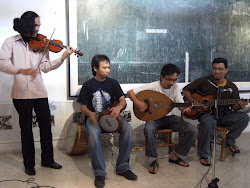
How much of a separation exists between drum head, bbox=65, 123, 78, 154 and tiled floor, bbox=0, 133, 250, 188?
3.9 inches

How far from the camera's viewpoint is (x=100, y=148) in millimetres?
2416

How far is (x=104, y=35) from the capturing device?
130 inches

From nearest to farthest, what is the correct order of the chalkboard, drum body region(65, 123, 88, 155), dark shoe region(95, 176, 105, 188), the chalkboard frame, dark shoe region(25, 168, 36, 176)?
dark shoe region(95, 176, 105, 188)
dark shoe region(25, 168, 36, 176)
drum body region(65, 123, 88, 155)
the chalkboard frame
the chalkboard

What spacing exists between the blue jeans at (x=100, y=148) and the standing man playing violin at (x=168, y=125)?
0.84 feet

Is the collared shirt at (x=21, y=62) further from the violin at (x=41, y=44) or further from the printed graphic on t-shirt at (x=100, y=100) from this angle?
the printed graphic on t-shirt at (x=100, y=100)

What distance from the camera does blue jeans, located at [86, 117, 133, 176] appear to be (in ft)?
7.85

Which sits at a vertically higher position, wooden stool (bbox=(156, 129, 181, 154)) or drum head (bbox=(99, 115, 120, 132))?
drum head (bbox=(99, 115, 120, 132))

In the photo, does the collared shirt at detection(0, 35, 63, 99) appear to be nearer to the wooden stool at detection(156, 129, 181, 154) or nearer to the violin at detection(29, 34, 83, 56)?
the violin at detection(29, 34, 83, 56)

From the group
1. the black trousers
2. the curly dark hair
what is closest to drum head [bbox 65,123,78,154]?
the black trousers

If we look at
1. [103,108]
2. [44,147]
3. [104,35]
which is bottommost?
[44,147]

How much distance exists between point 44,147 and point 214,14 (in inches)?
110

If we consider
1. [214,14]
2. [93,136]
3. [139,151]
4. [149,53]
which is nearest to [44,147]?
[93,136]

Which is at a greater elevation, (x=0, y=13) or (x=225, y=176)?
(x=0, y=13)

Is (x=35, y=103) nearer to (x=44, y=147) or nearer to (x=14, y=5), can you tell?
(x=44, y=147)
